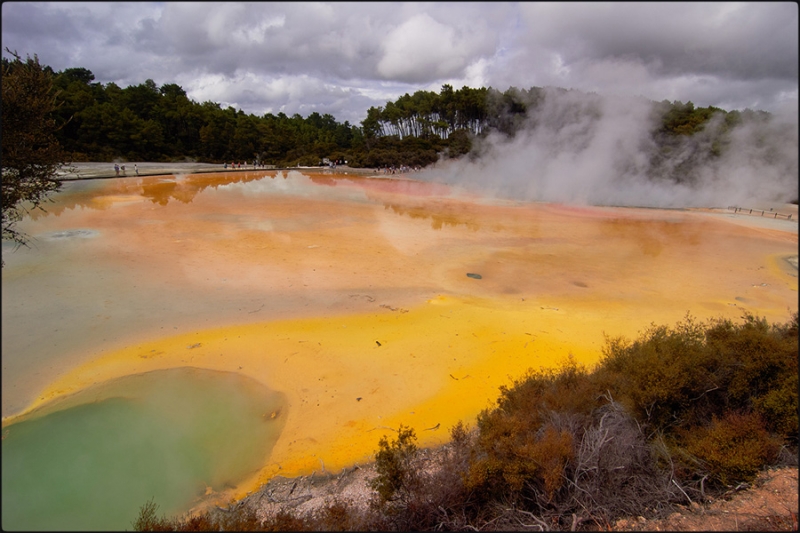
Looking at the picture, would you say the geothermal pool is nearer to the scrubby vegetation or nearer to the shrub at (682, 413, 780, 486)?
the scrubby vegetation

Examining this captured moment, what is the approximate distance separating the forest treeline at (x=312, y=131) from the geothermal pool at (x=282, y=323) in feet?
41.0

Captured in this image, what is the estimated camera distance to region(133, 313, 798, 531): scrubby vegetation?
12.6 ft

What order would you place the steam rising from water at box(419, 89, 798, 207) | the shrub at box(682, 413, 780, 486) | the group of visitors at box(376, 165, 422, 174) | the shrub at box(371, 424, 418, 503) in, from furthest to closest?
the group of visitors at box(376, 165, 422, 174), the steam rising from water at box(419, 89, 798, 207), the shrub at box(682, 413, 780, 486), the shrub at box(371, 424, 418, 503)

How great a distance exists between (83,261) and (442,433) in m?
10.6

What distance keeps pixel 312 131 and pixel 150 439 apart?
59.6m

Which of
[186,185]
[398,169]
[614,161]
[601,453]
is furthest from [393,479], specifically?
[398,169]

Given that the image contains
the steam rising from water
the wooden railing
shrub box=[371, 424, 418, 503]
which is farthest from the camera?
the steam rising from water

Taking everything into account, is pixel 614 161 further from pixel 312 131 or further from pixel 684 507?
pixel 312 131

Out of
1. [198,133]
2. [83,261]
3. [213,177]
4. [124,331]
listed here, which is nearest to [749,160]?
[124,331]

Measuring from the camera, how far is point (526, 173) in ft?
96.9

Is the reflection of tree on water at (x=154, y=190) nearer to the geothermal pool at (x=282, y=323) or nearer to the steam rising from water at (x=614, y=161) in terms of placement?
the geothermal pool at (x=282, y=323)

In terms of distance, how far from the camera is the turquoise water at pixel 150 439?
361 centimetres

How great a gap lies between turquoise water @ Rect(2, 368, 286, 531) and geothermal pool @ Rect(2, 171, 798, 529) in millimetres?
26

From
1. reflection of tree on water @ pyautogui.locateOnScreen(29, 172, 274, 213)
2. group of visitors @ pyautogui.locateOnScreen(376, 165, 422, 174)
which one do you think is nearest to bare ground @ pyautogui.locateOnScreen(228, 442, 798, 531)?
reflection of tree on water @ pyautogui.locateOnScreen(29, 172, 274, 213)
